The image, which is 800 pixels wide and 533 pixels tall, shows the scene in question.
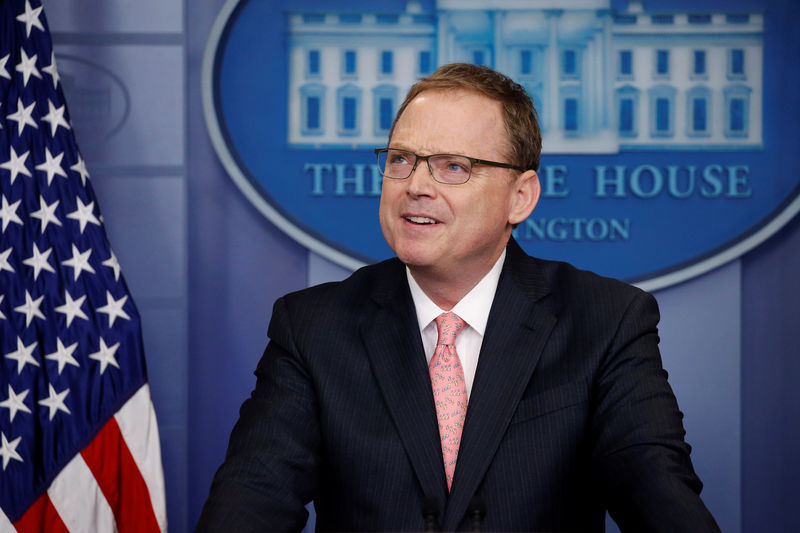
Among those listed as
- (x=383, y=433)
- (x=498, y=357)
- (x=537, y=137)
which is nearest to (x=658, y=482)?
(x=498, y=357)

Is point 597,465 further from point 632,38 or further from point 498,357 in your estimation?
point 632,38

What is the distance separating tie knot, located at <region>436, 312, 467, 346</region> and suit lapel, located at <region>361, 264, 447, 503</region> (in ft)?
0.19

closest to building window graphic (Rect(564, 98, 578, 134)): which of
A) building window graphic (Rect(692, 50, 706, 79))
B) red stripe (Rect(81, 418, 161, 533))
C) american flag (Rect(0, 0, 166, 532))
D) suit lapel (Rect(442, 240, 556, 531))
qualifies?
building window graphic (Rect(692, 50, 706, 79))

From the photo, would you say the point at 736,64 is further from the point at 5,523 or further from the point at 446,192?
the point at 5,523

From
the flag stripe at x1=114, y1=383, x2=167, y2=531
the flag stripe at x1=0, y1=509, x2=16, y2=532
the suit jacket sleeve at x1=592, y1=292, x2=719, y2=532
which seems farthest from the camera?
the flag stripe at x1=114, y1=383, x2=167, y2=531

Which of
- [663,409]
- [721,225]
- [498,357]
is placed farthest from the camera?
[721,225]

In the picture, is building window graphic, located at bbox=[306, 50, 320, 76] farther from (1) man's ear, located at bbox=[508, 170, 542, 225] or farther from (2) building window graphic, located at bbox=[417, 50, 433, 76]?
(1) man's ear, located at bbox=[508, 170, 542, 225]

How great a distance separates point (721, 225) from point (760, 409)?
707 mm

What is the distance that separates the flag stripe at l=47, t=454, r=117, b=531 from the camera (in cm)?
253

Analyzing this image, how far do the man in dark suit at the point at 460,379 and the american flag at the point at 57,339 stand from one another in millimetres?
928

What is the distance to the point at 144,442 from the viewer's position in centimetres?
268

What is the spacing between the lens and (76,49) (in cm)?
308

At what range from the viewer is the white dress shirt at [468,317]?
6.29ft

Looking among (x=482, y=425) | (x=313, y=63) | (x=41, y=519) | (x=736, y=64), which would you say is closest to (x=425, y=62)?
(x=313, y=63)
